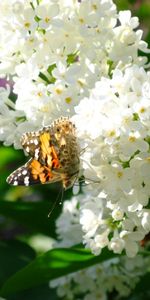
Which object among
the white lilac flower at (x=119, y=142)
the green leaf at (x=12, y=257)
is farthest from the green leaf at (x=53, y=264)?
the green leaf at (x=12, y=257)

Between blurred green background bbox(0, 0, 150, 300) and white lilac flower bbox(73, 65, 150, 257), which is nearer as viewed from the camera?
white lilac flower bbox(73, 65, 150, 257)

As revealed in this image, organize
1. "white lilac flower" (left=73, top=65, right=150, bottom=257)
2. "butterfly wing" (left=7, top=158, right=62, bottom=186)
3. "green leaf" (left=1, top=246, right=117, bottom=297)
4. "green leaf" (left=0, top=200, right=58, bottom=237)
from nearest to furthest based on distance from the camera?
1. "white lilac flower" (left=73, top=65, right=150, bottom=257)
2. "butterfly wing" (left=7, top=158, right=62, bottom=186)
3. "green leaf" (left=1, top=246, right=117, bottom=297)
4. "green leaf" (left=0, top=200, right=58, bottom=237)

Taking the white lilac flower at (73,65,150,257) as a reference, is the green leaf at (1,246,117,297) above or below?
→ below

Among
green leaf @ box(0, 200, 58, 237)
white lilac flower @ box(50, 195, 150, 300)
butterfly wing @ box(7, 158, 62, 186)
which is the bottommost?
white lilac flower @ box(50, 195, 150, 300)

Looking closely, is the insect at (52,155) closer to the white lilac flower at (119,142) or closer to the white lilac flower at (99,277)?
the white lilac flower at (119,142)

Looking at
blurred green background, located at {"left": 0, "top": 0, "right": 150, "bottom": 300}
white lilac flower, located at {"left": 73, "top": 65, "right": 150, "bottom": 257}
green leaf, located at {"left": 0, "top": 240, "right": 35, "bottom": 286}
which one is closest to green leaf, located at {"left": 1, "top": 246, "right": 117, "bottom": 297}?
white lilac flower, located at {"left": 73, "top": 65, "right": 150, "bottom": 257}

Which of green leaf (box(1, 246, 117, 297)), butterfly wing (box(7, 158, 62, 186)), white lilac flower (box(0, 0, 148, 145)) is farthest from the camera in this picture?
green leaf (box(1, 246, 117, 297))

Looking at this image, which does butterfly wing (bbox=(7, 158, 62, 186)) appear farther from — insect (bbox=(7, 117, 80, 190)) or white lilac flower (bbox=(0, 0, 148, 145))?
white lilac flower (bbox=(0, 0, 148, 145))

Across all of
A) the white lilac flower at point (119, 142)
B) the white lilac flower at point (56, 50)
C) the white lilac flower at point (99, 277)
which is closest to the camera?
the white lilac flower at point (119, 142)

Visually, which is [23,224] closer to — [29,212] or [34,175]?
[29,212]
